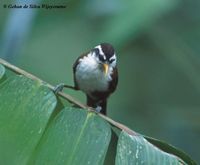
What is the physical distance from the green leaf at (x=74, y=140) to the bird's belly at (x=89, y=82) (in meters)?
1.21

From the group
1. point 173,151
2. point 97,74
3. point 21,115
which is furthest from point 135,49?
point 21,115

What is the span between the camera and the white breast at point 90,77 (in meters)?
3.12

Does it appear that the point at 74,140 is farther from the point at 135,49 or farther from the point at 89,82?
the point at 135,49

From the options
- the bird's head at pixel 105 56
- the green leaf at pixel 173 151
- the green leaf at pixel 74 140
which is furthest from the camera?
the bird's head at pixel 105 56

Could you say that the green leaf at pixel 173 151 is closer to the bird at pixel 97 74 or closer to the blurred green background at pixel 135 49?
the bird at pixel 97 74

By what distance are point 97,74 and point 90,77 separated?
0.08 m

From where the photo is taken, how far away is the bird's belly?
312cm

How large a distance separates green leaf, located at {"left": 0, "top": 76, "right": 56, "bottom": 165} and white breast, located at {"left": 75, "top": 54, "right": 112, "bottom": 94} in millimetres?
1196

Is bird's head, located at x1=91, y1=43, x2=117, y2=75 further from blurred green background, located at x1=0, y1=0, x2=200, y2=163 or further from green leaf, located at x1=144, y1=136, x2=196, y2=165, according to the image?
green leaf, located at x1=144, y1=136, x2=196, y2=165

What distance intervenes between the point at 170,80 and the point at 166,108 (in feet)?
1.78

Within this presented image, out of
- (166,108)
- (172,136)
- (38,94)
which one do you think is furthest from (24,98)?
(166,108)

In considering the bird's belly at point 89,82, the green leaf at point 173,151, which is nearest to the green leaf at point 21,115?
the green leaf at point 173,151

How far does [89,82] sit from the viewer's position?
124 inches

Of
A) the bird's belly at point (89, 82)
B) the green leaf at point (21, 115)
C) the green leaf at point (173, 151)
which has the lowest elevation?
the green leaf at point (173, 151)
